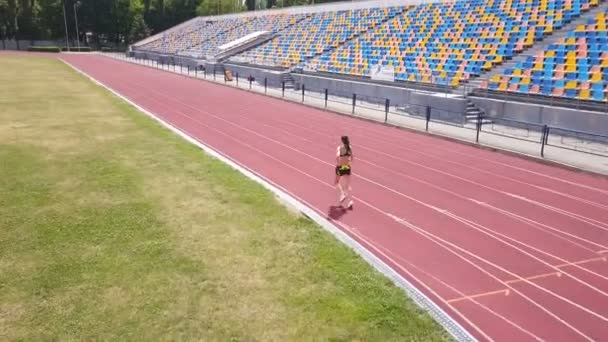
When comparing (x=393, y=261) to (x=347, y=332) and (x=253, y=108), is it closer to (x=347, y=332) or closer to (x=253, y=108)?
(x=347, y=332)

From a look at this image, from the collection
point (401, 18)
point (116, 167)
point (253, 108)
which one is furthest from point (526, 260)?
point (401, 18)

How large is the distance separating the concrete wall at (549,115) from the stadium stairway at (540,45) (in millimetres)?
2229

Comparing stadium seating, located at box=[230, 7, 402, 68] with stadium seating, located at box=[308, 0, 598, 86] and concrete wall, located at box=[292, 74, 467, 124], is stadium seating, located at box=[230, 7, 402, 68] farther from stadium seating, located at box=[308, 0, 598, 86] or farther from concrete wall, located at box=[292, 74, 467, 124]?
concrete wall, located at box=[292, 74, 467, 124]

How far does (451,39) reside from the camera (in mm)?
30562

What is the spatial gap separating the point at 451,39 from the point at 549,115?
40.9 ft

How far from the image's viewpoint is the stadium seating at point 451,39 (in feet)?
86.3

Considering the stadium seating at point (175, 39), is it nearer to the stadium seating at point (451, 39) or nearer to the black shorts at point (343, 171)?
the stadium seating at point (451, 39)

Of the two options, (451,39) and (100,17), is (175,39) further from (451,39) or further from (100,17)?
(451,39)

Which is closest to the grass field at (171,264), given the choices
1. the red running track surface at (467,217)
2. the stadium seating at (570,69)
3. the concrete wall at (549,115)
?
the red running track surface at (467,217)

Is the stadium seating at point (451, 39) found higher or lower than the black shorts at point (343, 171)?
higher

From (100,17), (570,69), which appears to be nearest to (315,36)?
(570,69)

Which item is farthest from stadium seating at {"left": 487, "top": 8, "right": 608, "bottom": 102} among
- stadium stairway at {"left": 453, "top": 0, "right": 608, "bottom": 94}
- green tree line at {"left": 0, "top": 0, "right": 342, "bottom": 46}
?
green tree line at {"left": 0, "top": 0, "right": 342, "bottom": 46}

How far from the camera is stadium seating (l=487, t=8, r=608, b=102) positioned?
19859 millimetres

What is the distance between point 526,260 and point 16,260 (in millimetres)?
8396
